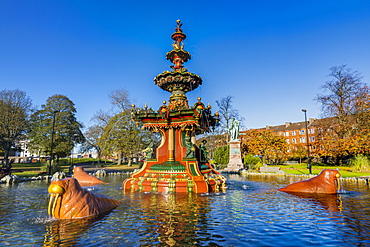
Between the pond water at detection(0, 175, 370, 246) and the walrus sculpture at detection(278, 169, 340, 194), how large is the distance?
207 centimetres

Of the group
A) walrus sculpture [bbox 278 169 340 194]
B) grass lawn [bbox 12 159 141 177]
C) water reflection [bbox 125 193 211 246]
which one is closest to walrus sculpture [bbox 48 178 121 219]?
water reflection [bbox 125 193 211 246]

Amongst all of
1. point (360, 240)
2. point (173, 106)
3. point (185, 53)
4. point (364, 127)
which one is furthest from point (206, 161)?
point (364, 127)

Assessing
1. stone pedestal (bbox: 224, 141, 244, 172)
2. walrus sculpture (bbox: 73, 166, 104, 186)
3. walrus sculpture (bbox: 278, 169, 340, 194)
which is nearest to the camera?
walrus sculpture (bbox: 278, 169, 340, 194)

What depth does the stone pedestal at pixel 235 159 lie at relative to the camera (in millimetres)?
29719

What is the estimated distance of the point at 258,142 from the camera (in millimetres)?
42688

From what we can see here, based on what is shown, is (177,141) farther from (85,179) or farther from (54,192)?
(85,179)

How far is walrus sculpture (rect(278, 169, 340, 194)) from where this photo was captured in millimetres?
10531

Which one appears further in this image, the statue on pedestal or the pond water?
the statue on pedestal

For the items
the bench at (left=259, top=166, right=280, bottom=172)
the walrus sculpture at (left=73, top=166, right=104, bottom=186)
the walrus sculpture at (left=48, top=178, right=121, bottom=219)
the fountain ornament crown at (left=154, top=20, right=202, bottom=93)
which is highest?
the fountain ornament crown at (left=154, top=20, right=202, bottom=93)

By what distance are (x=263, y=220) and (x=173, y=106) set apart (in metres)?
8.79

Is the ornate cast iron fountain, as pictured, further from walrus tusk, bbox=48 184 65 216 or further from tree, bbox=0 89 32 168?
tree, bbox=0 89 32 168

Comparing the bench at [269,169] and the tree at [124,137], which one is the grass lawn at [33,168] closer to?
the tree at [124,137]

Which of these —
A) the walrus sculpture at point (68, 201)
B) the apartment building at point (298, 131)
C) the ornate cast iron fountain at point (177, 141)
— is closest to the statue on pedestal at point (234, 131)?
the ornate cast iron fountain at point (177, 141)

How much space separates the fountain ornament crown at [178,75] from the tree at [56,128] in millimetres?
32022
